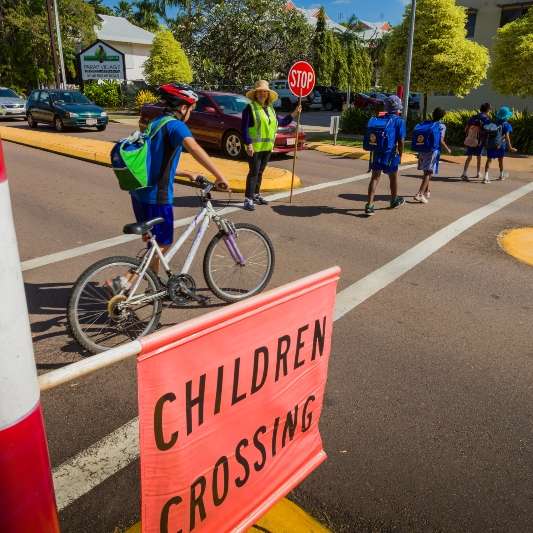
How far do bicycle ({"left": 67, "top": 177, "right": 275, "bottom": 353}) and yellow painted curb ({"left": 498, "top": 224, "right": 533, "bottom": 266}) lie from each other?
3537 mm

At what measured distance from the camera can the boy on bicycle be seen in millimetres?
3975

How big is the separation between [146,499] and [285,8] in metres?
35.8

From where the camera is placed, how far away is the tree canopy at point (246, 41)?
31562mm

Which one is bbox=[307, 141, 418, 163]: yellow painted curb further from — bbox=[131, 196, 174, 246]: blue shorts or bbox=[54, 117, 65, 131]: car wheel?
bbox=[131, 196, 174, 246]: blue shorts

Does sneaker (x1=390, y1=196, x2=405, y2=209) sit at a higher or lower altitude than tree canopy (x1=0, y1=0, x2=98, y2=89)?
lower

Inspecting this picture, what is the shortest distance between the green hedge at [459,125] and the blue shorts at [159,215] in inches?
607

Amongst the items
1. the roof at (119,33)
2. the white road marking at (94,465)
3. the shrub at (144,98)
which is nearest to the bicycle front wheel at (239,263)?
the white road marking at (94,465)

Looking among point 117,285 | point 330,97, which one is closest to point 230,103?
point 117,285

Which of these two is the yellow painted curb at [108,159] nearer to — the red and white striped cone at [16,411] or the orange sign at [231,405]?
the orange sign at [231,405]

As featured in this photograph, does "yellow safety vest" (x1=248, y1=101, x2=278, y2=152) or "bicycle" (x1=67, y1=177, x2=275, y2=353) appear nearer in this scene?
"bicycle" (x1=67, y1=177, x2=275, y2=353)

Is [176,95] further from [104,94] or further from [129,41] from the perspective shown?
[129,41]

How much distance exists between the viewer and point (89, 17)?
38.3 m

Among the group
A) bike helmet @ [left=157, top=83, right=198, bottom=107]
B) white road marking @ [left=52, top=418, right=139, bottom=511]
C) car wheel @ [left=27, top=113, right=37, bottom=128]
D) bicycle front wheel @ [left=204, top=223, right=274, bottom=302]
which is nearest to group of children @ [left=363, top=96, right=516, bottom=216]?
bicycle front wheel @ [left=204, top=223, right=274, bottom=302]

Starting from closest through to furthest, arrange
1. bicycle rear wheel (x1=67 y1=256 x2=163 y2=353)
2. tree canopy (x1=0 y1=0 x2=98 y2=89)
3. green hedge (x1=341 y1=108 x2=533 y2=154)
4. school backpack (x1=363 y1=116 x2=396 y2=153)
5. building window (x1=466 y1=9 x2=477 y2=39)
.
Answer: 1. bicycle rear wheel (x1=67 y1=256 x2=163 y2=353)
2. school backpack (x1=363 y1=116 x2=396 y2=153)
3. green hedge (x1=341 y1=108 x2=533 y2=154)
4. building window (x1=466 y1=9 x2=477 y2=39)
5. tree canopy (x1=0 y1=0 x2=98 y2=89)
